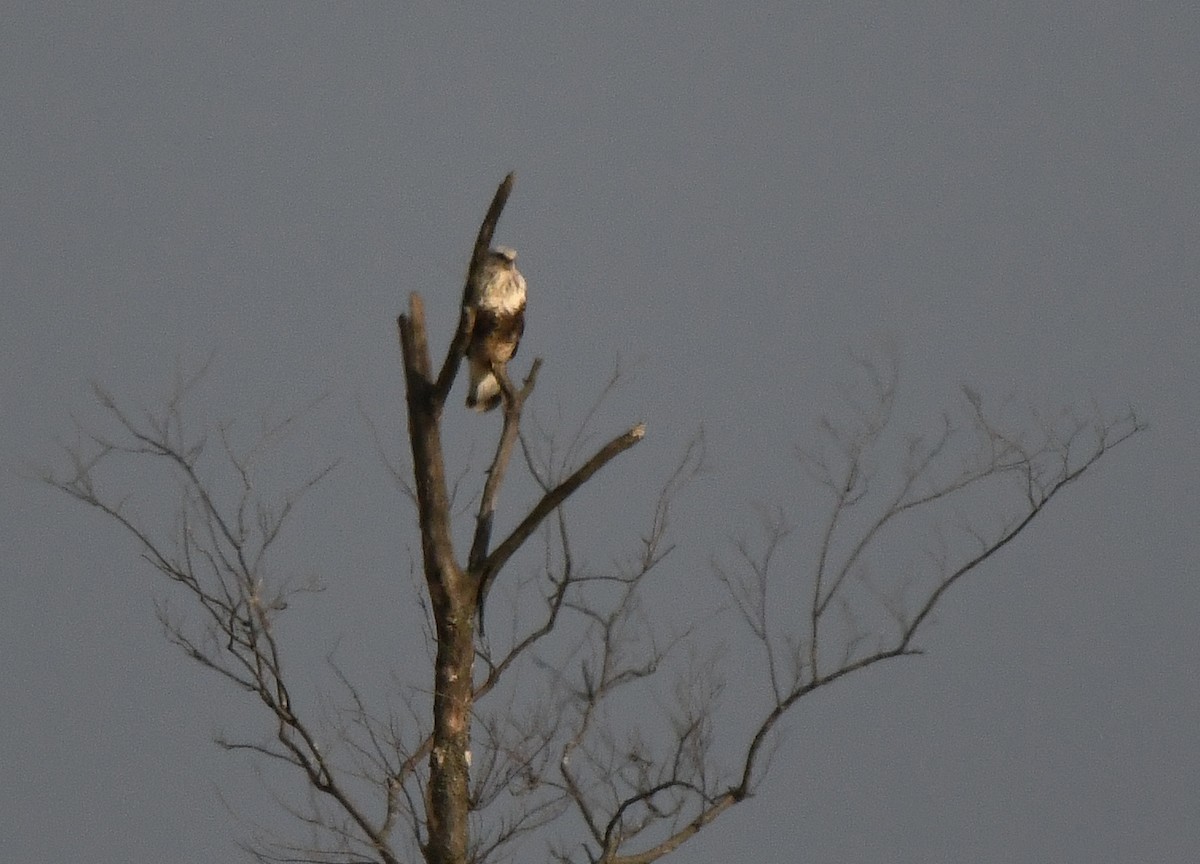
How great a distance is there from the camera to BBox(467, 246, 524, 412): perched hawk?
18.4ft

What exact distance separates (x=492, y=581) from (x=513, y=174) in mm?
1170

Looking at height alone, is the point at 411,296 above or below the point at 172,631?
above

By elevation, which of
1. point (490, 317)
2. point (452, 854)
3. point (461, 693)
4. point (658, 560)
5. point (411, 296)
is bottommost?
point (452, 854)

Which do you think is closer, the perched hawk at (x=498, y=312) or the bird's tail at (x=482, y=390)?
the perched hawk at (x=498, y=312)

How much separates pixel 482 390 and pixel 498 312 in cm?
42

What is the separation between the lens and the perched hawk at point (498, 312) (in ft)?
18.4

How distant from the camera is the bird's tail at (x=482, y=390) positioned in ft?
19.3

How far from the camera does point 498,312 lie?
5621 mm

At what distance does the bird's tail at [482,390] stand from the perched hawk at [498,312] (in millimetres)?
73

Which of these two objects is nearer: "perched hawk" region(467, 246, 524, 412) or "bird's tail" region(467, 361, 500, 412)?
"perched hawk" region(467, 246, 524, 412)

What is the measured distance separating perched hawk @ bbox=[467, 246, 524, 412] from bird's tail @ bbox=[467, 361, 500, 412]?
7cm

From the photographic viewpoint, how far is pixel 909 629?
15.4ft

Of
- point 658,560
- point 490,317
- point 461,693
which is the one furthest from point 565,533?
point 490,317

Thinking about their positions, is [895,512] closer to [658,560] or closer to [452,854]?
[658,560]
